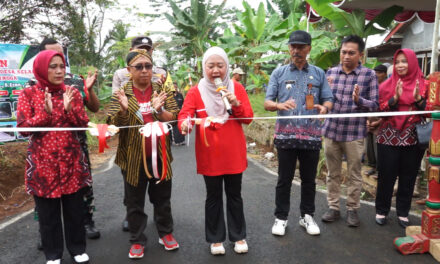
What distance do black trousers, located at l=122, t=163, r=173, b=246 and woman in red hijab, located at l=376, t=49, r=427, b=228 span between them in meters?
2.41

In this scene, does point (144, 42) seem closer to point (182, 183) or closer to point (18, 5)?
point (182, 183)

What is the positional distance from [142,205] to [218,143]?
938 mm

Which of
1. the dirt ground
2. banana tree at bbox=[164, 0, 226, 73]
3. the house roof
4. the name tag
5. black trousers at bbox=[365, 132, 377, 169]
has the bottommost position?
the dirt ground

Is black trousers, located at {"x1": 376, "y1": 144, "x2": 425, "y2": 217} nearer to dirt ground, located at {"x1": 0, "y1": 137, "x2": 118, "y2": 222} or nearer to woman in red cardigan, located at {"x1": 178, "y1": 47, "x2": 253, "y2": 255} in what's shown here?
woman in red cardigan, located at {"x1": 178, "y1": 47, "x2": 253, "y2": 255}

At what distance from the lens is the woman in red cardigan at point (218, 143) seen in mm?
2826

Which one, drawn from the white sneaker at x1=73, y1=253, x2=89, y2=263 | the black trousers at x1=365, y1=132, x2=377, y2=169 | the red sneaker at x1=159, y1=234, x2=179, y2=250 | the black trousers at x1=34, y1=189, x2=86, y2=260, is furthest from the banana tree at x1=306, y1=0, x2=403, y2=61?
the white sneaker at x1=73, y1=253, x2=89, y2=263

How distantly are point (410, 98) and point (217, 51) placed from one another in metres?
2.16

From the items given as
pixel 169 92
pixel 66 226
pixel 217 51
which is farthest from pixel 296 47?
pixel 66 226

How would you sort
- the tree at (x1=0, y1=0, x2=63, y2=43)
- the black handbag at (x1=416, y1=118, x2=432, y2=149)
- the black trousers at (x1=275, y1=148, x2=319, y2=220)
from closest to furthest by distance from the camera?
the black handbag at (x1=416, y1=118, x2=432, y2=149), the black trousers at (x1=275, y1=148, x2=319, y2=220), the tree at (x1=0, y1=0, x2=63, y2=43)

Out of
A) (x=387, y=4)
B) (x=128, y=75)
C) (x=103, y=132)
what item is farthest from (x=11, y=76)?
(x=387, y=4)

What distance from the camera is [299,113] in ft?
10.7

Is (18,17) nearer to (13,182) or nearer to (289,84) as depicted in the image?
(13,182)

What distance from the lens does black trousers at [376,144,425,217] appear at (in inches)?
137

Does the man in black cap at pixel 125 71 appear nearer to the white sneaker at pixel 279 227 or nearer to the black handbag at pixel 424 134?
the white sneaker at pixel 279 227
